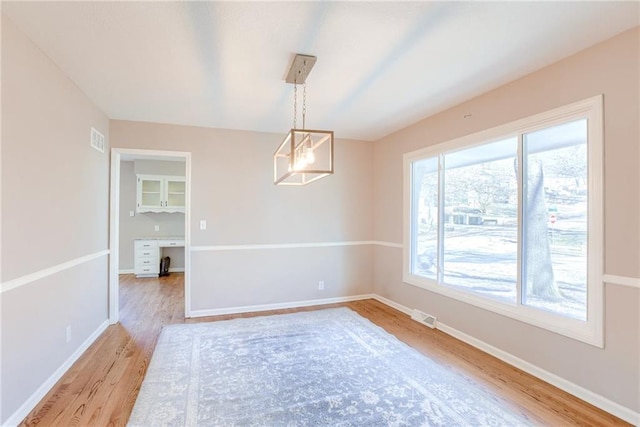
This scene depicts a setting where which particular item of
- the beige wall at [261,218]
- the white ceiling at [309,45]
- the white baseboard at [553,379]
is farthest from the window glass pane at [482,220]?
the beige wall at [261,218]

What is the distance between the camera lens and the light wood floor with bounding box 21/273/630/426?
6.91 feet

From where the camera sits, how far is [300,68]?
8.30ft

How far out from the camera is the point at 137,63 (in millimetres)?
2512

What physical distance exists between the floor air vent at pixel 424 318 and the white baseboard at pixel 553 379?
10cm

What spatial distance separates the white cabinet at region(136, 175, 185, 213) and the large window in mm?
5564

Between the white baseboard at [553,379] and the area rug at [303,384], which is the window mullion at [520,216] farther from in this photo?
the area rug at [303,384]

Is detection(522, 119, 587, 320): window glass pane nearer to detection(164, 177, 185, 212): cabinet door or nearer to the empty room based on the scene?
the empty room

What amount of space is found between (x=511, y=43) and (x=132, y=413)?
11.8 feet

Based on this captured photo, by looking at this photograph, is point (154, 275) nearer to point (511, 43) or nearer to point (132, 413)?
point (132, 413)

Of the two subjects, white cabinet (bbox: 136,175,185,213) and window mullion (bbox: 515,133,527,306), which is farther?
white cabinet (bbox: 136,175,185,213)

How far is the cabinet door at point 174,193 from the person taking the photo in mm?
7117

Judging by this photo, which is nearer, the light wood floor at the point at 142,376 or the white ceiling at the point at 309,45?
the white ceiling at the point at 309,45

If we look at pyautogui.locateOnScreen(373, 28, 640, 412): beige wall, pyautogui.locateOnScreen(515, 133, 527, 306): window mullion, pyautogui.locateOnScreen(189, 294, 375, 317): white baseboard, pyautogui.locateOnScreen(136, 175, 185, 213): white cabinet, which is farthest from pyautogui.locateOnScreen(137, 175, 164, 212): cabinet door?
pyautogui.locateOnScreen(515, 133, 527, 306): window mullion

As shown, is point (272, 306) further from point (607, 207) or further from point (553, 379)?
point (607, 207)
